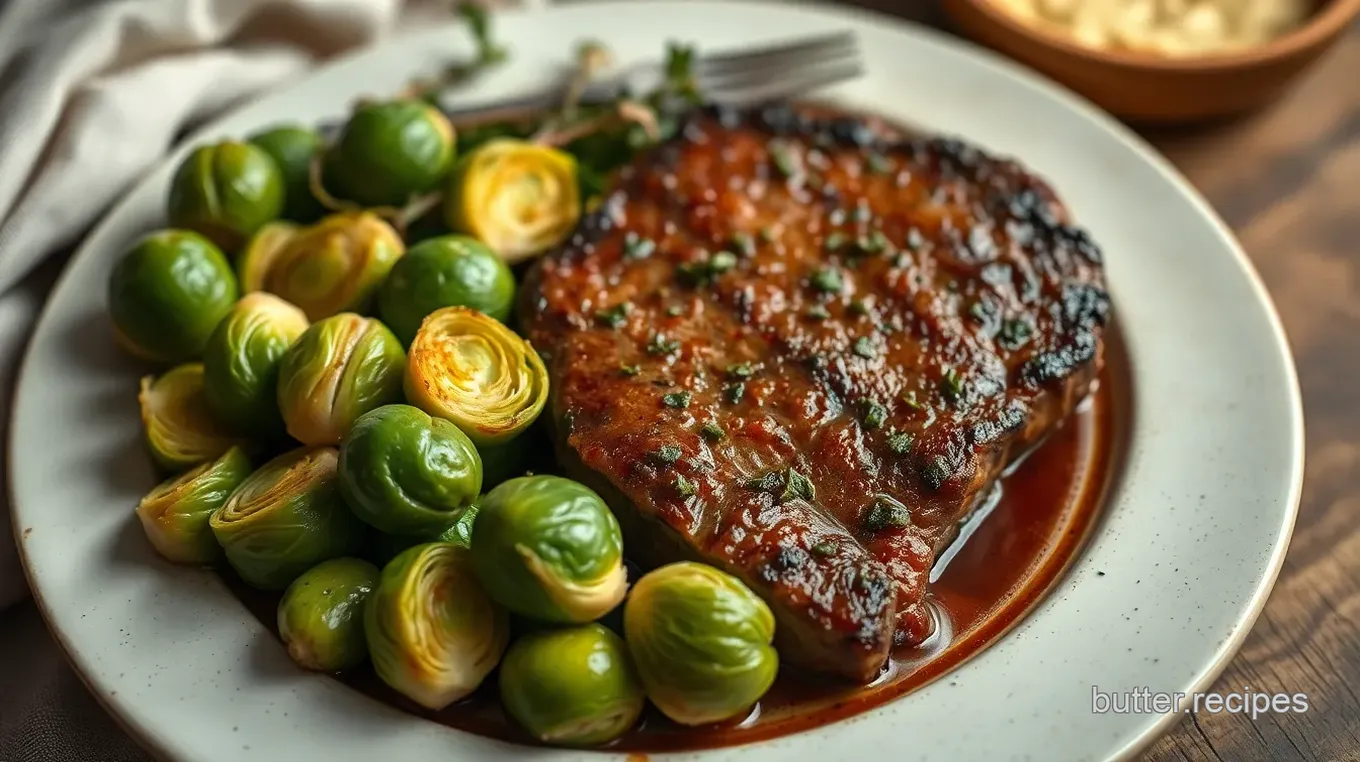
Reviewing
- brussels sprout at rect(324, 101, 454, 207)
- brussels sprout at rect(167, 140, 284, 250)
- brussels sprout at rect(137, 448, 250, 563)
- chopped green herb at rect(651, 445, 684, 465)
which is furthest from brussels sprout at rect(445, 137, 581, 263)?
brussels sprout at rect(137, 448, 250, 563)

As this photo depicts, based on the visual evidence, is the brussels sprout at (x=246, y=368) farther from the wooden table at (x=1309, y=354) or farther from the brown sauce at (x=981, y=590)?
the wooden table at (x=1309, y=354)

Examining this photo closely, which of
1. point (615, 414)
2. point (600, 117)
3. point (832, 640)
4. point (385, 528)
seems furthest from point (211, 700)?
point (600, 117)

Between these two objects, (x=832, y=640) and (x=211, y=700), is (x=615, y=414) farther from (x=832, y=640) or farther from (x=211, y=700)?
(x=211, y=700)

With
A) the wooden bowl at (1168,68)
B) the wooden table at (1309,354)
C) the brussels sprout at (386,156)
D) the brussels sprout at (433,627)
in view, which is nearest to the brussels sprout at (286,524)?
the brussels sprout at (433,627)

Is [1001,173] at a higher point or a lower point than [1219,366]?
higher

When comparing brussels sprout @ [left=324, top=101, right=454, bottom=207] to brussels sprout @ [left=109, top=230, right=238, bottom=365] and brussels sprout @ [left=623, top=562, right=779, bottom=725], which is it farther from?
brussels sprout @ [left=623, top=562, right=779, bottom=725]

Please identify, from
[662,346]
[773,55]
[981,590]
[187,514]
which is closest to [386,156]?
[662,346]

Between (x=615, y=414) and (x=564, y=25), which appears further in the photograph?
(x=564, y=25)

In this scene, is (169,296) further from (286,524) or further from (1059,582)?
(1059,582)
